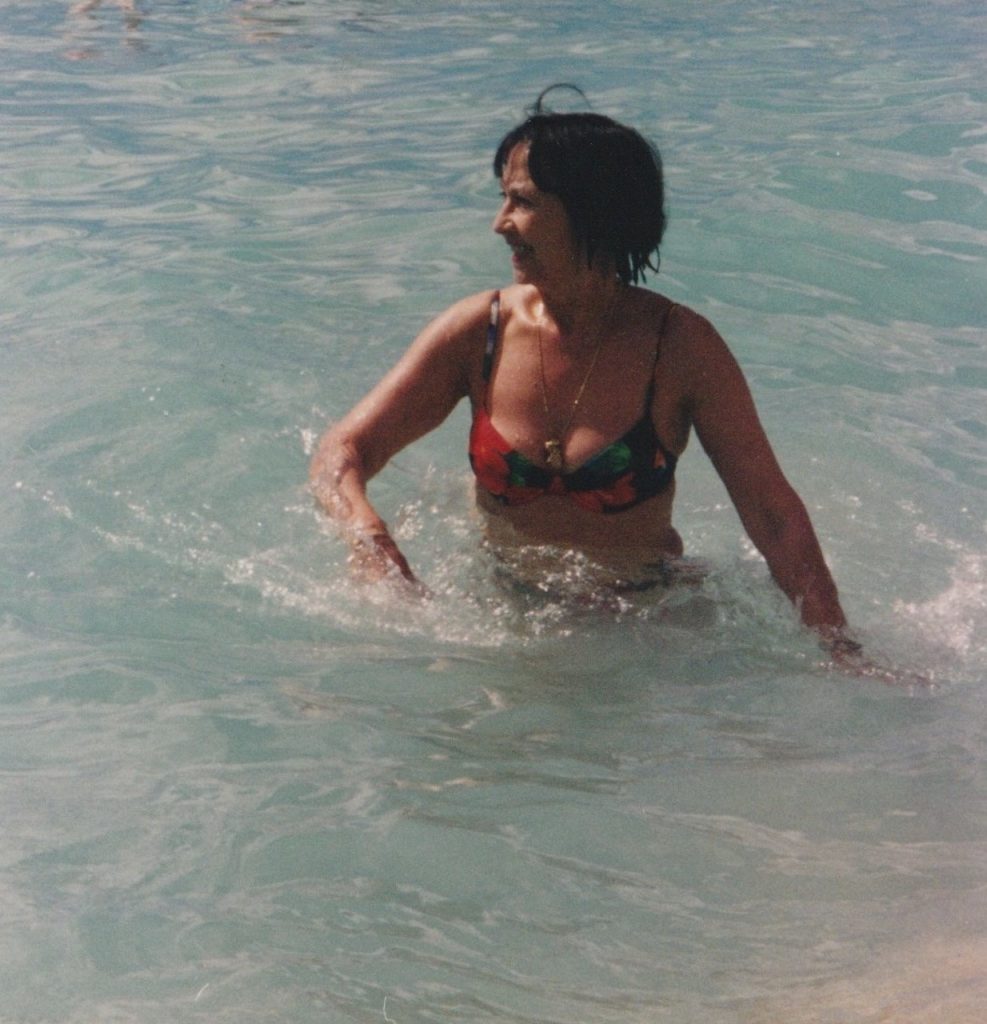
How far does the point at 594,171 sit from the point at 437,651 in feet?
4.14

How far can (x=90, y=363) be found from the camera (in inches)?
259

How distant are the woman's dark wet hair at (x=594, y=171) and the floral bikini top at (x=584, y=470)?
0.43 m

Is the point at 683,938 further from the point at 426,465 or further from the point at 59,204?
the point at 59,204

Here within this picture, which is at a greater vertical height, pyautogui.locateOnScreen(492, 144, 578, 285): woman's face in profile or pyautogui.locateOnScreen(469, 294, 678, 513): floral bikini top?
pyautogui.locateOnScreen(492, 144, 578, 285): woman's face in profile

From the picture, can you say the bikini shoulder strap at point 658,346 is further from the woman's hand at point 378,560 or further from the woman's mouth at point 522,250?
the woman's hand at point 378,560

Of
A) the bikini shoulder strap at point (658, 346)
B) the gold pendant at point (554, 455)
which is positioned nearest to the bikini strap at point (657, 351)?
the bikini shoulder strap at point (658, 346)

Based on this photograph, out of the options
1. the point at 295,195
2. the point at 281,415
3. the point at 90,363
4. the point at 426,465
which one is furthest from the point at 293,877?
the point at 295,195

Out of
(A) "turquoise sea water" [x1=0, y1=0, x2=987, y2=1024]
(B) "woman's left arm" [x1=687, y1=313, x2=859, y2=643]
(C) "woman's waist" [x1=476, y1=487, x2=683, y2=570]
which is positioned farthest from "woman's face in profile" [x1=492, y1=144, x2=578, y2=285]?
(A) "turquoise sea water" [x1=0, y1=0, x2=987, y2=1024]

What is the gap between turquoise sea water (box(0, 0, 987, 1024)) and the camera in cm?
289

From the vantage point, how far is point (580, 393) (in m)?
3.92

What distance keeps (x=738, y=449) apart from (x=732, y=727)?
0.64m

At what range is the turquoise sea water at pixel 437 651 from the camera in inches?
114

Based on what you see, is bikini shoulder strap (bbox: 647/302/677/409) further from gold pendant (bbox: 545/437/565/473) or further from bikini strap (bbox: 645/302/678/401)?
gold pendant (bbox: 545/437/565/473)

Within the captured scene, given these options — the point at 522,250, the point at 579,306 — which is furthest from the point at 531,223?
the point at 579,306
